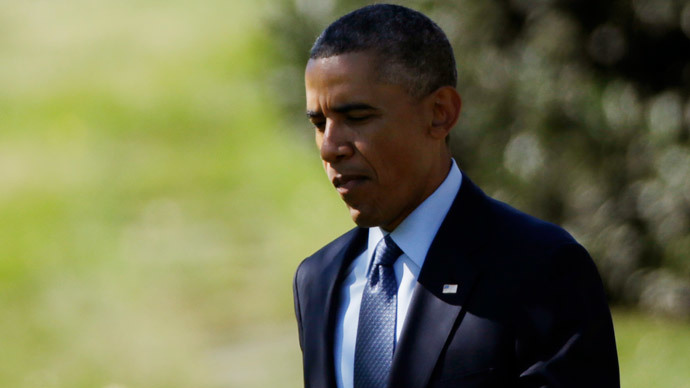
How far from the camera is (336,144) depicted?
2.37 m

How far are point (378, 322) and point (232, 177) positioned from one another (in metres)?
8.30

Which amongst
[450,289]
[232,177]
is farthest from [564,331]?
[232,177]

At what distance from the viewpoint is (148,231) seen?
9.88m

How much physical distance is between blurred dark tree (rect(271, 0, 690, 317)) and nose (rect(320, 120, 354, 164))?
5.29 m

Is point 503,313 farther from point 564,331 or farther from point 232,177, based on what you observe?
point 232,177

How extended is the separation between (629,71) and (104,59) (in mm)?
6457

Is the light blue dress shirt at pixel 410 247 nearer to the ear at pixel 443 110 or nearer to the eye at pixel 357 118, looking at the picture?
the ear at pixel 443 110

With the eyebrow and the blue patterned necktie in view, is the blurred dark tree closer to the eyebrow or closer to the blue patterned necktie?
the blue patterned necktie

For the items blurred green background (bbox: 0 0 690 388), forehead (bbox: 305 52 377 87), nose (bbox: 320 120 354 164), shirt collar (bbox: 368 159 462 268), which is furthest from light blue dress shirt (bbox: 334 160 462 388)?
blurred green background (bbox: 0 0 690 388)

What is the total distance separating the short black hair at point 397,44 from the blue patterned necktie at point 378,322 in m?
0.39

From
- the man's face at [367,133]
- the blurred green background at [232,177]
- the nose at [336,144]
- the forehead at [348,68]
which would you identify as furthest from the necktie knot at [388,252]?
the blurred green background at [232,177]

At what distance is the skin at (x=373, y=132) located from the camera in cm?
235

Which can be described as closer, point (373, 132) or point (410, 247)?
point (373, 132)

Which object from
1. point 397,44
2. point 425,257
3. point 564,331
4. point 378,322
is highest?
point 397,44
